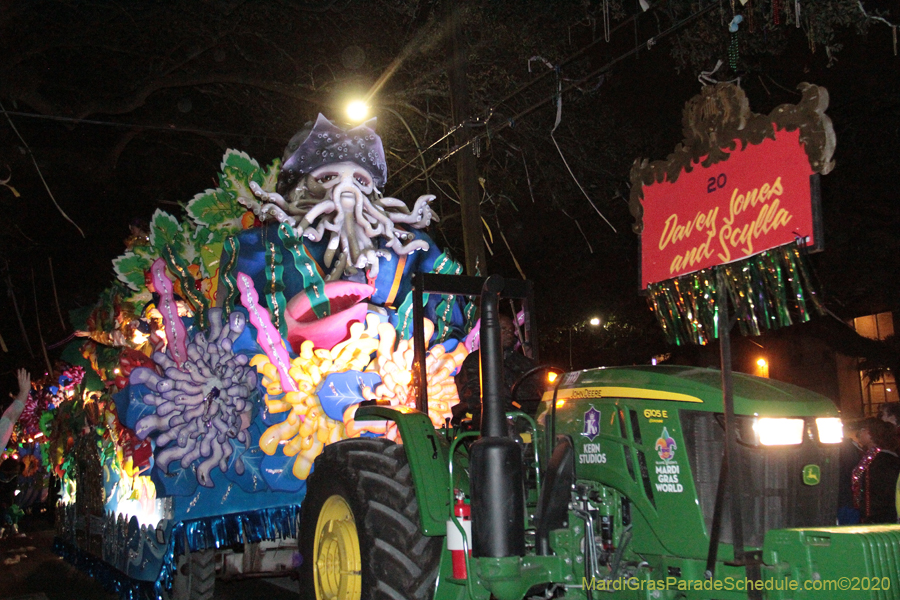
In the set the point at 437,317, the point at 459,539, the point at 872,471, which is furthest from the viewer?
the point at 437,317

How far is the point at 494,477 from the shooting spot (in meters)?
3.94

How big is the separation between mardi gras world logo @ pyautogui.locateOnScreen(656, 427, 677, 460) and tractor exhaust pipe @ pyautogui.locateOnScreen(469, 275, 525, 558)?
716mm

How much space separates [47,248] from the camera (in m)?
18.0

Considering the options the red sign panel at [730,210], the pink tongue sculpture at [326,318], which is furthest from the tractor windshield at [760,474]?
the pink tongue sculpture at [326,318]

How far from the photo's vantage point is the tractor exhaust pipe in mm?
3901

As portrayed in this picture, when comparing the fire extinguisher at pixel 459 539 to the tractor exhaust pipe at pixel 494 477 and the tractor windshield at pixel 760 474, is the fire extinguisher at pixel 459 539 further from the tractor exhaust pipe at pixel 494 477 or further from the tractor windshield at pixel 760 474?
the tractor windshield at pixel 760 474

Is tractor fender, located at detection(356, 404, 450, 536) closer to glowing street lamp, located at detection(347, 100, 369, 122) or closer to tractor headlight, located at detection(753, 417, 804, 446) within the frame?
tractor headlight, located at detection(753, 417, 804, 446)

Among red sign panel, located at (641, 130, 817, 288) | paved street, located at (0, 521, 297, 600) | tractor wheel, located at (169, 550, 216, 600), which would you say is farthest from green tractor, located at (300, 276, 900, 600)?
paved street, located at (0, 521, 297, 600)

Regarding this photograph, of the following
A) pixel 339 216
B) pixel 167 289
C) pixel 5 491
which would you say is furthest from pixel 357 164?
pixel 5 491

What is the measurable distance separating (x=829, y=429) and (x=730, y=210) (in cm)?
131

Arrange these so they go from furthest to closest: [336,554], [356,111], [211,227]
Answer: [356,111] < [211,227] < [336,554]

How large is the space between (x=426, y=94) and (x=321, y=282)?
6104 millimetres

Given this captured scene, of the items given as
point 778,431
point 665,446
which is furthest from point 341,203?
point 778,431

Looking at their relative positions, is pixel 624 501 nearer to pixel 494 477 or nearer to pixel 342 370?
pixel 494 477
